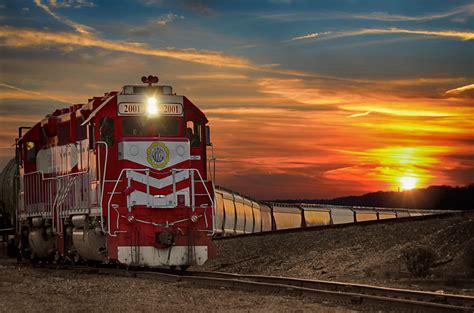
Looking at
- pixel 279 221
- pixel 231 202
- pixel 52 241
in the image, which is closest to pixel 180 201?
pixel 52 241

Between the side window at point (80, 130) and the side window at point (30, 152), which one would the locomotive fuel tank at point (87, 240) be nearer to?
the side window at point (80, 130)

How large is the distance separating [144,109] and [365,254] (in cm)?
675

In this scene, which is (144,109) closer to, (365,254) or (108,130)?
(108,130)

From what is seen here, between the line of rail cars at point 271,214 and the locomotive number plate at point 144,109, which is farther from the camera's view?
the line of rail cars at point 271,214

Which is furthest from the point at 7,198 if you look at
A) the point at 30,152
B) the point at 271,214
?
the point at 271,214

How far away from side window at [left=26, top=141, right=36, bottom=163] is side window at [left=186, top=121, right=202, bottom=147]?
684 centimetres

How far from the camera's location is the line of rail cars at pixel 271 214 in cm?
4025

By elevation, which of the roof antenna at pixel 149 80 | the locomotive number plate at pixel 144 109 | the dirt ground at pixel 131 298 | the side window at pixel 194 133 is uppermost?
the roof antenna at pixel 149 80

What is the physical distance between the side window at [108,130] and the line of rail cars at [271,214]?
Answer: 62.7ft

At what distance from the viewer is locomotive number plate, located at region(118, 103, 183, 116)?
61.1 ft

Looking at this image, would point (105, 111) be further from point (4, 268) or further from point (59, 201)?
point (4, 268)

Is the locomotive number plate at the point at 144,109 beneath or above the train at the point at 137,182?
above

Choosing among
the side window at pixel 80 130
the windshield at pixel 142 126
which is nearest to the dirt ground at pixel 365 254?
the windshield at pixel 142 126

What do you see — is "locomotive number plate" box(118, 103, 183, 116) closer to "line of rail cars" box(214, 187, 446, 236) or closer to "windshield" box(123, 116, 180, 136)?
"windshield" box(123, 116, 180, 136)
